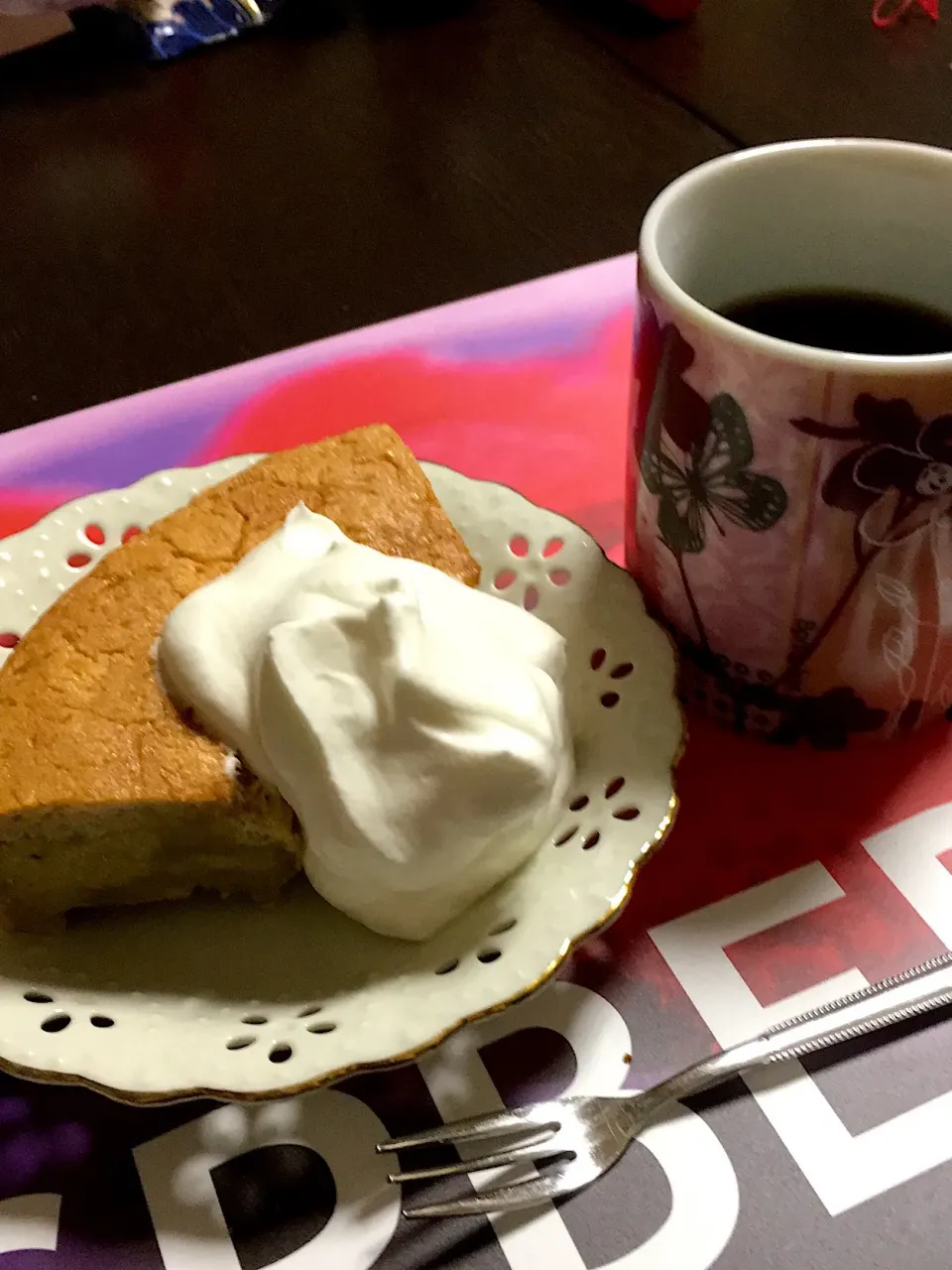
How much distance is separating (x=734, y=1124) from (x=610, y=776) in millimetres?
172

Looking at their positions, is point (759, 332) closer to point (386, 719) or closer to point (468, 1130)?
point (386, 719)

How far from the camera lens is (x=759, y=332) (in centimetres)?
58

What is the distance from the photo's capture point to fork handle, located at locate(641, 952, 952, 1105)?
52 centimetres

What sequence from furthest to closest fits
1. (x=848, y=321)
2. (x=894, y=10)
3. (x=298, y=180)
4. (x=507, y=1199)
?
(x=894, y=10) → (x=298, y=180) → (x=848, y=321) → (x=507, y=1199)

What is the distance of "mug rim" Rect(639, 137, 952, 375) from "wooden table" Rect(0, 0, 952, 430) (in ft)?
1.45

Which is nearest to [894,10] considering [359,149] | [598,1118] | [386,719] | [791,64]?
[791,64]

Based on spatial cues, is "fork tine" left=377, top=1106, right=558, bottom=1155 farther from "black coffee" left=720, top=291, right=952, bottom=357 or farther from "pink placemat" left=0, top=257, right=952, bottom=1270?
"black coffee" left=720, top=291, right=952, bottom=357

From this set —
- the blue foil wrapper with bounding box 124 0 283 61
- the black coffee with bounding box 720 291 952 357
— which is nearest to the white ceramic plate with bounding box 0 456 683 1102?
the black coffee with bounding box 720 291 952 357

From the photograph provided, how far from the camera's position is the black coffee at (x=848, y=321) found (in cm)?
63

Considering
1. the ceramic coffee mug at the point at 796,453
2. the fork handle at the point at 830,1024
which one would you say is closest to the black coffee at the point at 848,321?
the ceramic coffee mug at the point at 796,453

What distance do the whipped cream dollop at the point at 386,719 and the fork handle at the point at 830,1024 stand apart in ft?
0.43

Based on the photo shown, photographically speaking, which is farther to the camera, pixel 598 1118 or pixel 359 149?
pixel 359 149

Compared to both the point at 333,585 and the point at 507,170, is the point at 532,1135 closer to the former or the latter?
the point at 333,585

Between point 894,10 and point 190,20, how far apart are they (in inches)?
33.3
